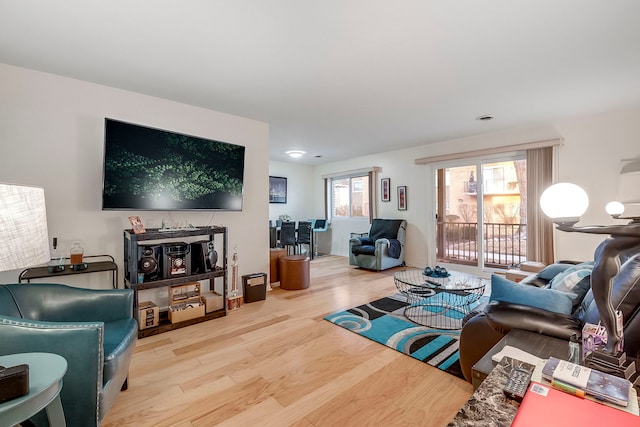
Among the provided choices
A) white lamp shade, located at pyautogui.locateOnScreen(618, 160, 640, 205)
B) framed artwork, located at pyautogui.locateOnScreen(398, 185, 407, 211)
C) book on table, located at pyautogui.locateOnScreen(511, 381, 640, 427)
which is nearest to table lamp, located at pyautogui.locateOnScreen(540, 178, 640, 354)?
book on table, located at pyautogui.locateOnScreen(511, 381, 640, 427)

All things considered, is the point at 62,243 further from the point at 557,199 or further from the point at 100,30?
the point at 557,199

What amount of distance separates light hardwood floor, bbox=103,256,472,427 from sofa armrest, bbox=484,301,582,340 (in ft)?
1.89

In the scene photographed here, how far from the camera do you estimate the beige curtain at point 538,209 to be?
4.07m

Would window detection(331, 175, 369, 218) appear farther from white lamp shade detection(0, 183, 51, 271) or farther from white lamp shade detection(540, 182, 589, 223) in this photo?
white lamp shade detection(0, 183, 51, 271)

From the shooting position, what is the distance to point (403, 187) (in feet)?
19.2

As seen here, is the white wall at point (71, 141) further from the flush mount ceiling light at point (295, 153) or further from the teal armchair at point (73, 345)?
the flush mount ceiling light at point (295, 153)

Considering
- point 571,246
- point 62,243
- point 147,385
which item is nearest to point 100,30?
point 62,243

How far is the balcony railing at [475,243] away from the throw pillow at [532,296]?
383cm

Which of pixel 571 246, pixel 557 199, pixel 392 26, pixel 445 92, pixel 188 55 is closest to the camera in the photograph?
pixel 557 199

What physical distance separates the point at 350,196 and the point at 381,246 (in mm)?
2137

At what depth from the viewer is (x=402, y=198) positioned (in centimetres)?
588

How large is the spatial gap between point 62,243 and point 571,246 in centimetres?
603

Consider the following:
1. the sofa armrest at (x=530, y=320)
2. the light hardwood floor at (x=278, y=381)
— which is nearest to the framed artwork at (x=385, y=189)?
the light hardwood floor at (x=278, y=381)

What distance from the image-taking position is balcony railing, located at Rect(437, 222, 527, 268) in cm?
534
